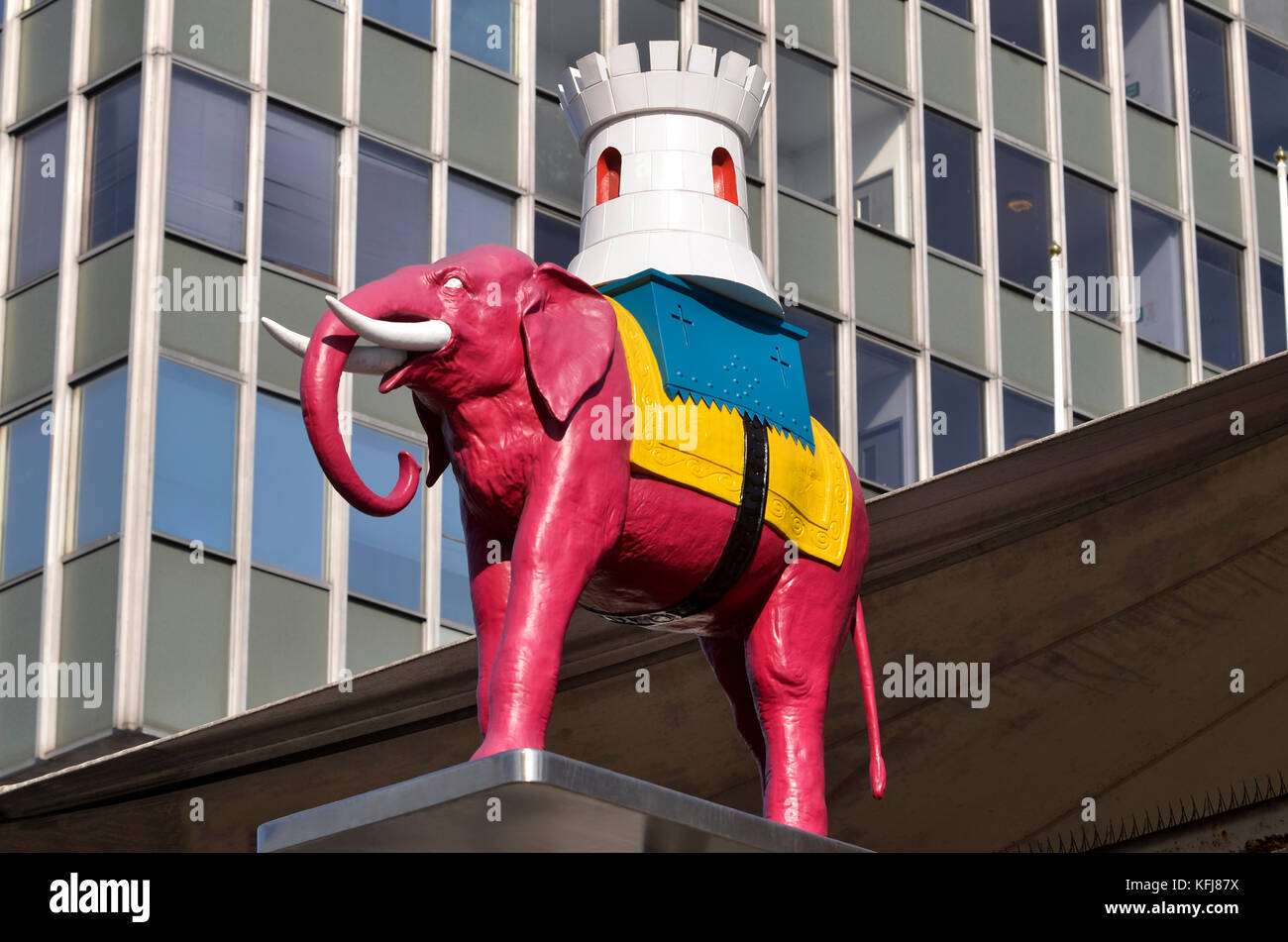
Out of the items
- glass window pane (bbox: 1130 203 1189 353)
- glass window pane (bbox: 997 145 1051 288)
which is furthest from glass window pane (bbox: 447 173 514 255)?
glass window pane (bbox: 1130 203 1189 353)

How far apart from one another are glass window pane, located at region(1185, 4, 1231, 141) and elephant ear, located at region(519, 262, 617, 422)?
2124 centimetres

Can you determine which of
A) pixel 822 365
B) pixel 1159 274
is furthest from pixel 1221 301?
pixel 822 365

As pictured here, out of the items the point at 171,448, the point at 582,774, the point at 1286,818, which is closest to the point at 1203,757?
the point at 1286,818

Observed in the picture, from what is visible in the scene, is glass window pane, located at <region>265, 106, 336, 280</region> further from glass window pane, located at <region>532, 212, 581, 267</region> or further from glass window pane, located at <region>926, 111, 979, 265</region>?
glass window pane, located at <region>926, 111, 979, 265</region>

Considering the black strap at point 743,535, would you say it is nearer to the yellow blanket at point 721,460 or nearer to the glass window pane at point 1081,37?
the yellow blanket at point 721,460

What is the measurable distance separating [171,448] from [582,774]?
12.7 m

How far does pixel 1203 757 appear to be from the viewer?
409 inches

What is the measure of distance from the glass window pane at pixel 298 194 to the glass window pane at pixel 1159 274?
9655mm

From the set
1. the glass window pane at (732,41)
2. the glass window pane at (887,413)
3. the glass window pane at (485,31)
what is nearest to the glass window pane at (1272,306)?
the glass window pane at (887,413)

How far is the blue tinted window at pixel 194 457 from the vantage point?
1817cm

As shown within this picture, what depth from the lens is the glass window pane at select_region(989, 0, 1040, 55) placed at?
25.6 meters
